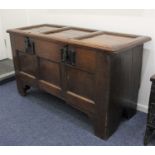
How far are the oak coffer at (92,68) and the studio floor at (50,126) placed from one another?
0.33ft

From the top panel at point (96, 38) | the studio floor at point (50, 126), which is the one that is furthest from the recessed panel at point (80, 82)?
the studio floor at point (50, 126)

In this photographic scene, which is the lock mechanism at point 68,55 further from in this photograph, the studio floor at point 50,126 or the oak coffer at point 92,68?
the studio floor at point 50,126

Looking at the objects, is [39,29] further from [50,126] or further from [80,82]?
[50,126]

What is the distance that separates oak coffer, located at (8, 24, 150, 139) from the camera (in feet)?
4.79

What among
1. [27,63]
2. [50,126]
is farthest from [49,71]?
[50,126]

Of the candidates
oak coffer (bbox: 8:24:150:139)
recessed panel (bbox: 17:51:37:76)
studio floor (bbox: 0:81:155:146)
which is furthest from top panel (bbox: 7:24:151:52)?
studio floor (bbox: 0:81:155:146)

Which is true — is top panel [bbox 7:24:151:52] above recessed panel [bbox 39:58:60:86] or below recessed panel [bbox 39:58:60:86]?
above

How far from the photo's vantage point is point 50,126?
1.88 metres

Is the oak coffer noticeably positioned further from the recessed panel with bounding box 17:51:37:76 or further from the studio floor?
the studio floor

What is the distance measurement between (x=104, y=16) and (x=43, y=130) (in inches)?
46.9

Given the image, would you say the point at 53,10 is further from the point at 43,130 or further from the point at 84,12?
the point at 43,130

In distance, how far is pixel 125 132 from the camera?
1.77 meters

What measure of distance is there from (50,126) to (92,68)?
0.73 m

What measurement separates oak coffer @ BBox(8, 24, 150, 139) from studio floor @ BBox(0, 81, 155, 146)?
102mm
